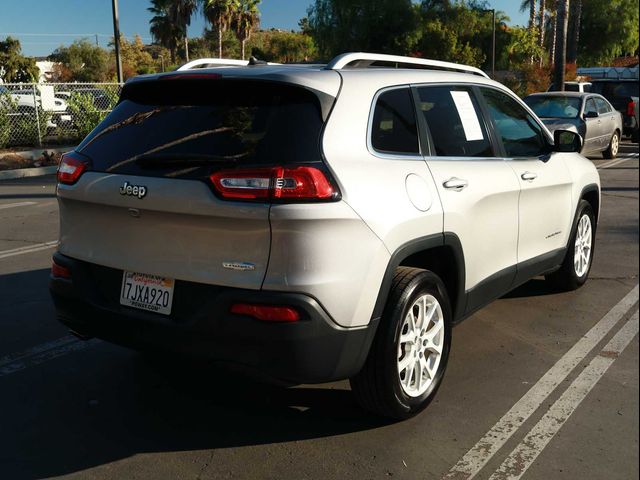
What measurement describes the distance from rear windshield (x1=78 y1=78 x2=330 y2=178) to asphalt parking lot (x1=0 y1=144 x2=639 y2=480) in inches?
51.1

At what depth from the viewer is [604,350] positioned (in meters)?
4.53

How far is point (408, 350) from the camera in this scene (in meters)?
3.57

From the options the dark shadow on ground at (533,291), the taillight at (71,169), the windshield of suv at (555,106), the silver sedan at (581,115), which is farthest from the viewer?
the windshield of suv at (555,106)

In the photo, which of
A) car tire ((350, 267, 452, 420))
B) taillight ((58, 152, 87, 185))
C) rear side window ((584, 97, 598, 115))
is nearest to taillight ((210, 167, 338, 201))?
car tire ((350, 267, 452, 420))

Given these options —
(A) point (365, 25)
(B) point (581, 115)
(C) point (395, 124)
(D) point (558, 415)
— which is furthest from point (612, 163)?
(A) point (365, 25)

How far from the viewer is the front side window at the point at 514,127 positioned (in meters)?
4.55


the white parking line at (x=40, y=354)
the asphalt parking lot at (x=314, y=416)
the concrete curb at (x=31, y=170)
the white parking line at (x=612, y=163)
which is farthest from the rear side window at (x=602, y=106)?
the white parking line at (x=40, y=354)

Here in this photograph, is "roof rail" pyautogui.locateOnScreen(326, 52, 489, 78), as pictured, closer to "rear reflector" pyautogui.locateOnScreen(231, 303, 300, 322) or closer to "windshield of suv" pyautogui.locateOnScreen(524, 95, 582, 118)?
"rear reflector" pyautogui.locateOnScreen(231, 303, 300, 322)

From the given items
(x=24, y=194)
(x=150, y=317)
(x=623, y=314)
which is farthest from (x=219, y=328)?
(x=24, y=194)

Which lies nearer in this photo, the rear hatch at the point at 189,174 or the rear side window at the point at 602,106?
the rear hatch at the point at 189,174

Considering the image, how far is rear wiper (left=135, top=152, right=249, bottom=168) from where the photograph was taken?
3080 millimetres

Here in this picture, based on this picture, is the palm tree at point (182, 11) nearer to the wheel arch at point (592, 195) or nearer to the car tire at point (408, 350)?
the wheel arch at point (592, 195)

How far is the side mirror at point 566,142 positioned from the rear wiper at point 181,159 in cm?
289

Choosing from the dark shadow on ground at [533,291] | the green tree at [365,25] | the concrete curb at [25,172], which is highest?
the green tree at [365,25]
